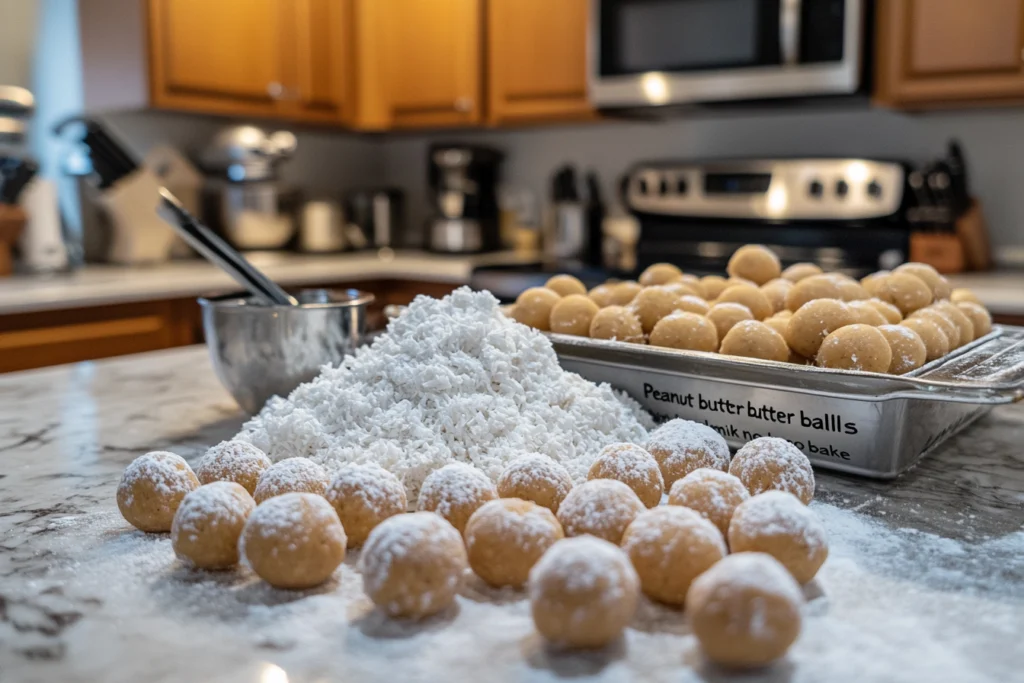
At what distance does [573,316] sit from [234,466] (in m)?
0.46

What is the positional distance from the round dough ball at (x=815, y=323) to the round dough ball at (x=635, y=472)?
282mm

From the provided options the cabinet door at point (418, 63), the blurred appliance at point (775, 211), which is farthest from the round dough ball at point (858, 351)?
the cabinet door at point (418, 63)

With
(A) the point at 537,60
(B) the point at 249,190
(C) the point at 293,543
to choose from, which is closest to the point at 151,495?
(C) the point at 293,543

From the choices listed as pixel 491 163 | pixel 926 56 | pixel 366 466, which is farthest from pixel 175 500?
pixel 491 163

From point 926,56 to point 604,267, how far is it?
109 centimetres

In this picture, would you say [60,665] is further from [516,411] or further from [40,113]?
[40,113]

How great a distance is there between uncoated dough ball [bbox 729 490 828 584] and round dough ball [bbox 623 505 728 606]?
0.02 meters

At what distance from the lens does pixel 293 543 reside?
1.91ft

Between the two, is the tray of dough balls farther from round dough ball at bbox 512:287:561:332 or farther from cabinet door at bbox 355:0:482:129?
cabinet door at bbox 355:0:482:129

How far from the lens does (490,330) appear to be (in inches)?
→ 35.1

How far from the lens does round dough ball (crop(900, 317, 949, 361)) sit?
2.99 feet

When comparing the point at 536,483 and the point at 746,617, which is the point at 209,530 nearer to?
the point at 536,483

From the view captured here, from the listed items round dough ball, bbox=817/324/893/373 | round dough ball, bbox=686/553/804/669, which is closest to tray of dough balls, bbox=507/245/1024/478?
round dough ball, bbox=817/324/893/373

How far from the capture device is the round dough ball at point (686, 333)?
3.10 feet
